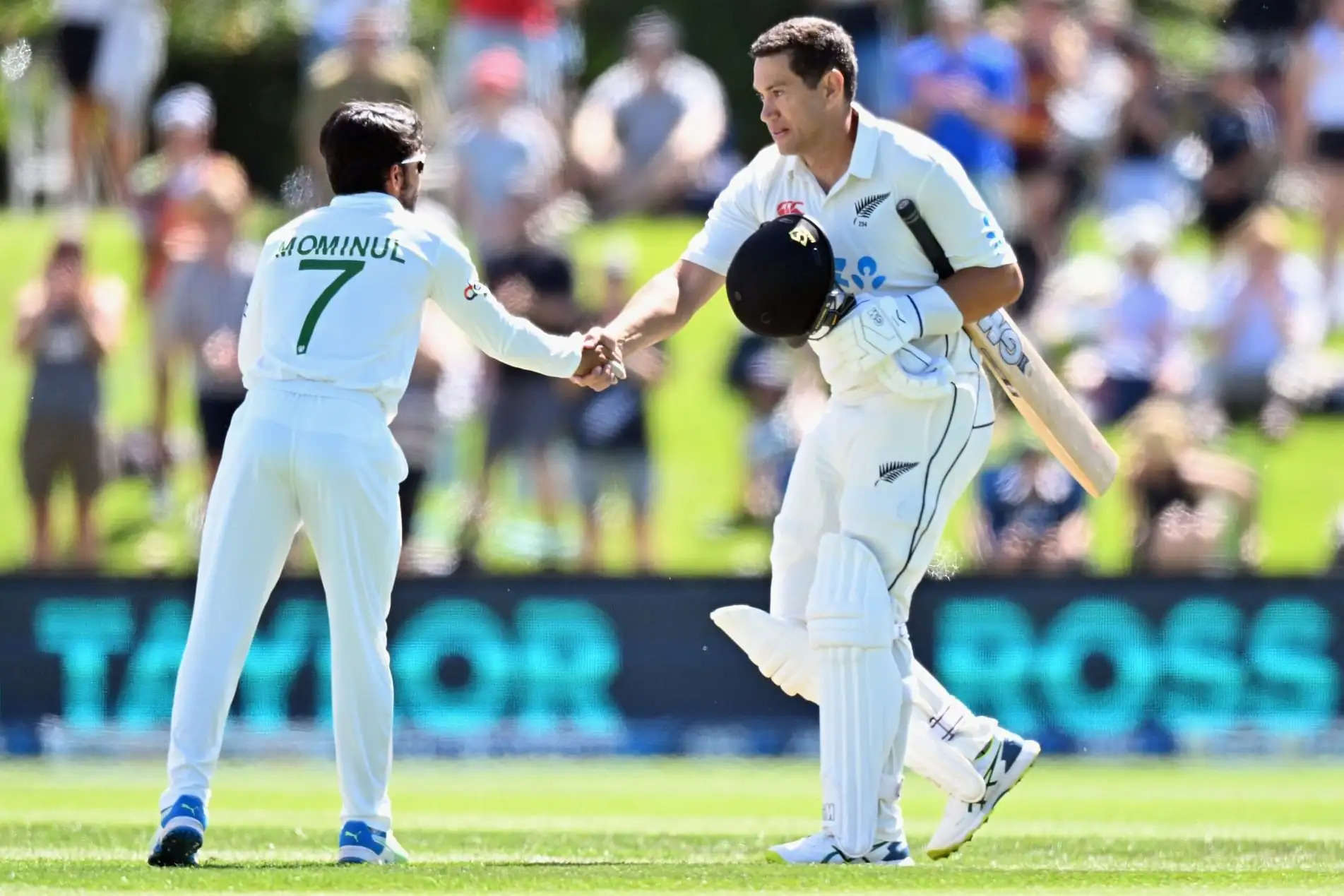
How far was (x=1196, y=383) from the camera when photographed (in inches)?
508

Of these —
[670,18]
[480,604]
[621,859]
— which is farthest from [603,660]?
[670,18]

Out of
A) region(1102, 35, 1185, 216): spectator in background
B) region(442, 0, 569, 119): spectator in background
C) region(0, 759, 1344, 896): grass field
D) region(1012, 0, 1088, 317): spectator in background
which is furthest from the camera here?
region(1102, 35, 1185, 216): spectator in background

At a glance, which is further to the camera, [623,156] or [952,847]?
[623,156]

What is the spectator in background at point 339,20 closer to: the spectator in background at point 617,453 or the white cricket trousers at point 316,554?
the spectator in background at point 617,453

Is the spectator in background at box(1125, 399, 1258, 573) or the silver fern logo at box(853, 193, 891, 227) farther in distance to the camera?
the spectator in background at box(1125, 399, 1258, 573)

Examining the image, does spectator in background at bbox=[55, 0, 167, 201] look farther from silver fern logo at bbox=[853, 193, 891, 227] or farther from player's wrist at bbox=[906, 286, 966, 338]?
player's wrist at bbox=[906, 286, 966, 338]

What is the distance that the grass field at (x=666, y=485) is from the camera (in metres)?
12.6

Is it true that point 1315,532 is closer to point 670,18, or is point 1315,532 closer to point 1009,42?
point 1009,42

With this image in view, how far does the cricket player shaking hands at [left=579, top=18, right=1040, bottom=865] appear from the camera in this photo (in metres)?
6.04

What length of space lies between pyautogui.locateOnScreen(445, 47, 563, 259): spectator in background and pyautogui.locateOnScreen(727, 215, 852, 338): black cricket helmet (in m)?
7.09

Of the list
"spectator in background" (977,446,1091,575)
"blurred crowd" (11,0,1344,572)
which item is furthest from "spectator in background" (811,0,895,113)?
"spectator in background" (977,446,1091,575)

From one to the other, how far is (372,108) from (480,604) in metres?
5.56

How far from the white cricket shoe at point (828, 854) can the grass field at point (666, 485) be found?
5524 mm

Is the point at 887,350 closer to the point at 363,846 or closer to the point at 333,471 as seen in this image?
the point at 333,471
